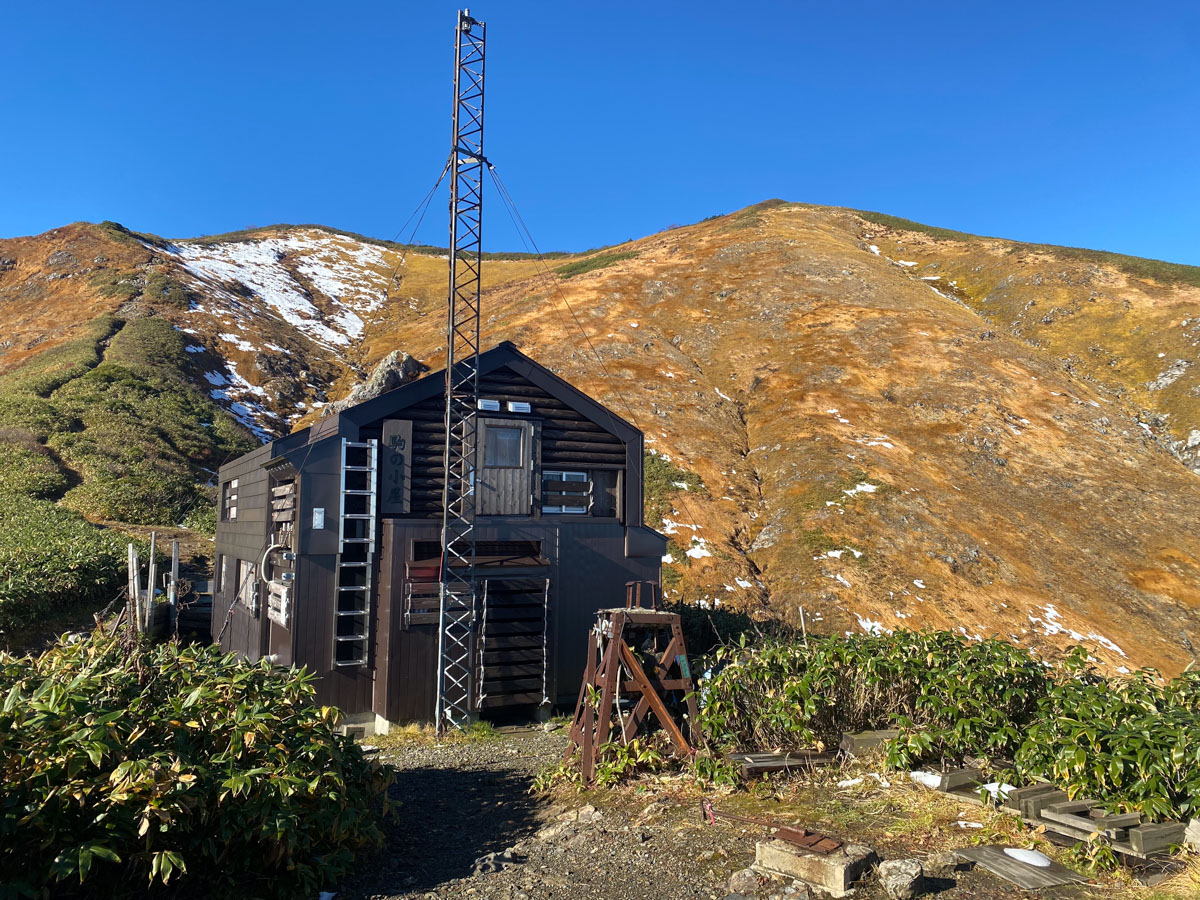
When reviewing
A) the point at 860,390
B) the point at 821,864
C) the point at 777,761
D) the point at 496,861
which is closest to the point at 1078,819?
the point at 821,864

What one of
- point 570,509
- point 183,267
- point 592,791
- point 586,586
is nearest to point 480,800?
point 592,791

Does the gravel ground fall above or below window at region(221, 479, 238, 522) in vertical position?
below

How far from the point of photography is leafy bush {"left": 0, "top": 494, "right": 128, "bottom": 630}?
20.7m

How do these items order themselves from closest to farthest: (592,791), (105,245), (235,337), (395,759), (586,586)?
(592,791)
(395,759)
(586,586)
(235,337)
(105,245)

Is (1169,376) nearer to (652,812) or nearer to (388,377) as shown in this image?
(388,377)

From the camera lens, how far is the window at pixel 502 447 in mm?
18078

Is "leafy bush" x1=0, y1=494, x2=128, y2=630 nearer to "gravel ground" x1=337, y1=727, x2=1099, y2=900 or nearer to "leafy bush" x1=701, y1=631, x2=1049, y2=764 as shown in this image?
"gravel ground" x1=337, y1=727, x2=1099, y2=900

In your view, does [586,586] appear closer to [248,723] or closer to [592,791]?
[592,791]

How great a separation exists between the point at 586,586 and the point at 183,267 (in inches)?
2723

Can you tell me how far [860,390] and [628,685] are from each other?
37721 mm

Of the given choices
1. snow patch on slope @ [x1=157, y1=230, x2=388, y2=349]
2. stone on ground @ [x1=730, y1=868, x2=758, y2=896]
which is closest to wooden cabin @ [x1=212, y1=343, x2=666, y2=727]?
stone on ground @ [x1=730, y1=868, x2=758, y2=896]

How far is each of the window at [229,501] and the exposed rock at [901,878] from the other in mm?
19597

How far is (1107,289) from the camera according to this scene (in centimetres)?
6209

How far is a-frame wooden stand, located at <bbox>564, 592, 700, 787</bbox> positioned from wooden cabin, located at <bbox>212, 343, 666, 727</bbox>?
5.03 metres
